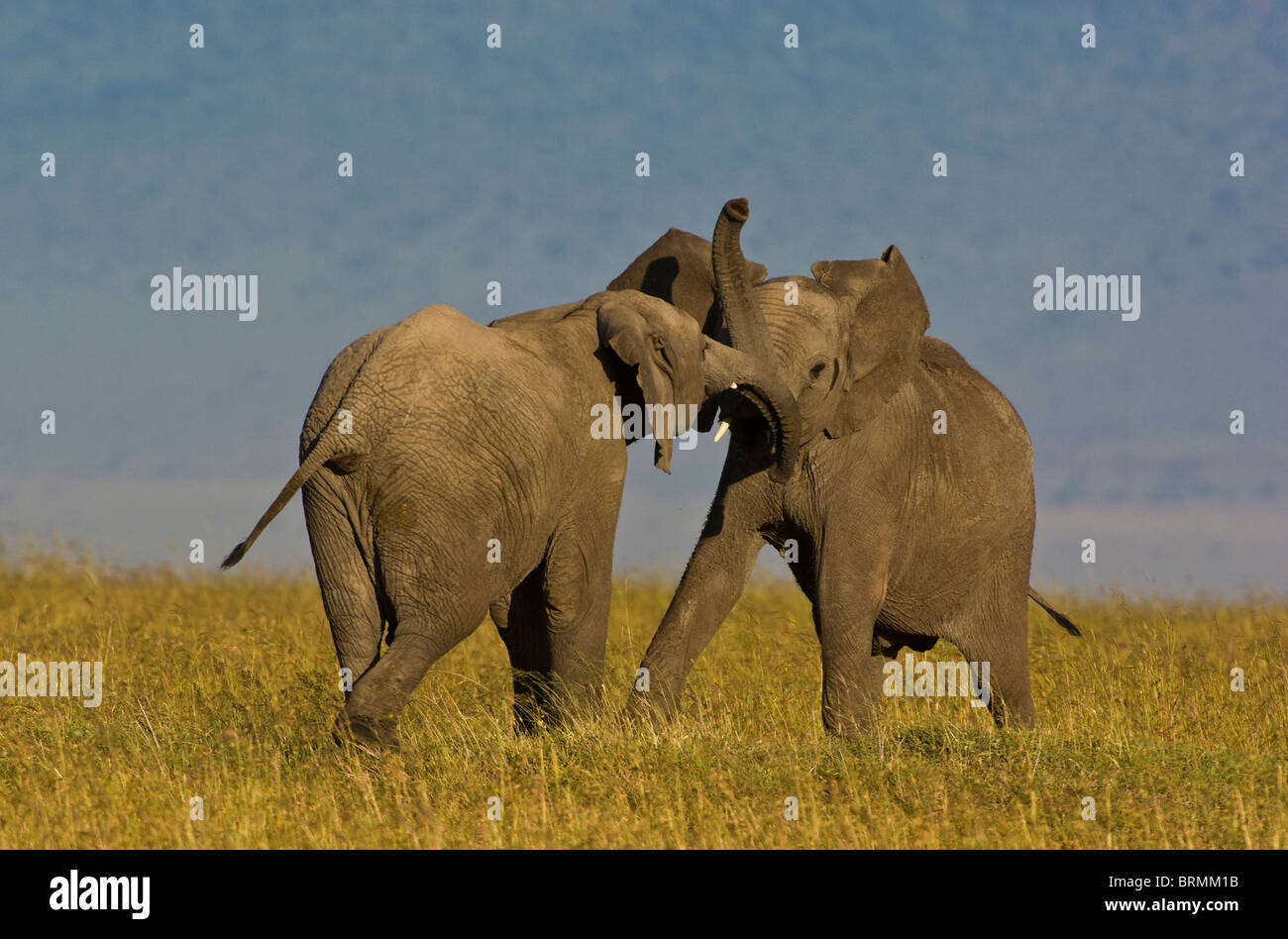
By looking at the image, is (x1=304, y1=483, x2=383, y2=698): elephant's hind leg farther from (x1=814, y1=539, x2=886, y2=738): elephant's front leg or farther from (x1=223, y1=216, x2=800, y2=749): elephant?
(x1=814, y1=539, x2=886, y2=738): elephant's front leg

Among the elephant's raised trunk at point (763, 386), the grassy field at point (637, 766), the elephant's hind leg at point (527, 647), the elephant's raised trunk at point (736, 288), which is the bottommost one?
the grassy field at point (637, 766)

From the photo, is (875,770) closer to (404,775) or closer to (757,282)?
(404,775)

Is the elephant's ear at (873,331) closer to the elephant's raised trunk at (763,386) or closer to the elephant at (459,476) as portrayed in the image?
the elephant's raised trunk at (763,386)

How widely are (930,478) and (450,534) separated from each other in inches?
136

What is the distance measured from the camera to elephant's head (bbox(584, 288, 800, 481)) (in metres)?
8.87

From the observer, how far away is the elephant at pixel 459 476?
318 inches

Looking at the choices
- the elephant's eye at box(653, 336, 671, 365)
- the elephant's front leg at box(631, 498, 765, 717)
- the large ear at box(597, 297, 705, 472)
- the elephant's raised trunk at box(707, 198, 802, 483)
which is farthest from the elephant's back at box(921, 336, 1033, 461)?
the elephant's eye at box(653, 336, 671, 365)

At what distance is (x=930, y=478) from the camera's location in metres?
10.1

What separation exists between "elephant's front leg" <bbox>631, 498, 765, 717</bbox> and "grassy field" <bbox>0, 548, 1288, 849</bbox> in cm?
29

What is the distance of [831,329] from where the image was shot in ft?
31.7

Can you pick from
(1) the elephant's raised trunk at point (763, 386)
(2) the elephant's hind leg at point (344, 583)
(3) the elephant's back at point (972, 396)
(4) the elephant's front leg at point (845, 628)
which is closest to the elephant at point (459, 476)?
(2) the elephant's hind leg at point (344, 583)

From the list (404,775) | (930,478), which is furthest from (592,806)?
(930,478)

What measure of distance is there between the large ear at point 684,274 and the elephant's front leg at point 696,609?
1.31m

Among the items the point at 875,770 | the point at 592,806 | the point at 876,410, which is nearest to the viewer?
the point at 592,806
